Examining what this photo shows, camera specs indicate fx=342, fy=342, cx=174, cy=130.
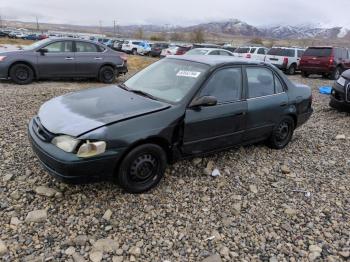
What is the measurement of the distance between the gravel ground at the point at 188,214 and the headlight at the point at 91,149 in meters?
0.65

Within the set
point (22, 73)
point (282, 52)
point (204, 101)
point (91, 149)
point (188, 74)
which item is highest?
point (282, 52)

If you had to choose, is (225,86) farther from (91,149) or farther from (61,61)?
(61,61)

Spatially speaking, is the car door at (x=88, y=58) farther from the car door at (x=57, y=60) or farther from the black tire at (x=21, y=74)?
the black tire at (x=21, y=74)

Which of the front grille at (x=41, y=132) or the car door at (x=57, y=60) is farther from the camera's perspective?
the car door at (x=57, y=60)

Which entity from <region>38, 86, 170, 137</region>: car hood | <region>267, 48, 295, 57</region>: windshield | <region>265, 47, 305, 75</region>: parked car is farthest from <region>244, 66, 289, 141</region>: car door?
<region>267, 48, 295, 57</region>: windshield

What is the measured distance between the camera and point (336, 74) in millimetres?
17562

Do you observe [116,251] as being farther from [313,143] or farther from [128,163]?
[313,143]

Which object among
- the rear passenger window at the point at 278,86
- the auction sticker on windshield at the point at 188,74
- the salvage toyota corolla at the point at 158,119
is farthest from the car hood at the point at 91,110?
the rear passenger window at the point at 278,86

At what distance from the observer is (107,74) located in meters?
11.5

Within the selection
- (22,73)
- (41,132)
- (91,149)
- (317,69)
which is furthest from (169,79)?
(317,69)

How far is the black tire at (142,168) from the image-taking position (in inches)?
149

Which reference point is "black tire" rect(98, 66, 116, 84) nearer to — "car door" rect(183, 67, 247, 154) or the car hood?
the car hood

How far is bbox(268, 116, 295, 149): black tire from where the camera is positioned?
569 cm

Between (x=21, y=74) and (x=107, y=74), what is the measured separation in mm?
2685
